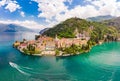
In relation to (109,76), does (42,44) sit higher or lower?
higher

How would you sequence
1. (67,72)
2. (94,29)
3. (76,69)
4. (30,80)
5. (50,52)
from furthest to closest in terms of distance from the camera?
(94,29)
(50,52)
(76,69)
(67,72)
(30,80)

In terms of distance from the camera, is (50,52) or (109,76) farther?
(50,52)

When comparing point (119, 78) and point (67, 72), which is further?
point (67, 72)

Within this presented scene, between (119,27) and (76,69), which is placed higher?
(119,27)

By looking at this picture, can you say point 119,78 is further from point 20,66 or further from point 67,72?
point 20,66

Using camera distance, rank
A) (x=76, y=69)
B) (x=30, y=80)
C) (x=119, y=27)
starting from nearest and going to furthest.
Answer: (x=30, y=80) → (x=76, y=69) → (x=119, y=27)

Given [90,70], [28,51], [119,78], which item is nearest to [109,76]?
[119,78]

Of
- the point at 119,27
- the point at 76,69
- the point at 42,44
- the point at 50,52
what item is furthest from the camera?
the point at 119,27

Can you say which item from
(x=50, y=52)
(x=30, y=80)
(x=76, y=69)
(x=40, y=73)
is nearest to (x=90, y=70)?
(x=76, y=69)

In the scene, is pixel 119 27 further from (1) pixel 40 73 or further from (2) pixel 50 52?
(1) pixel 40 73
